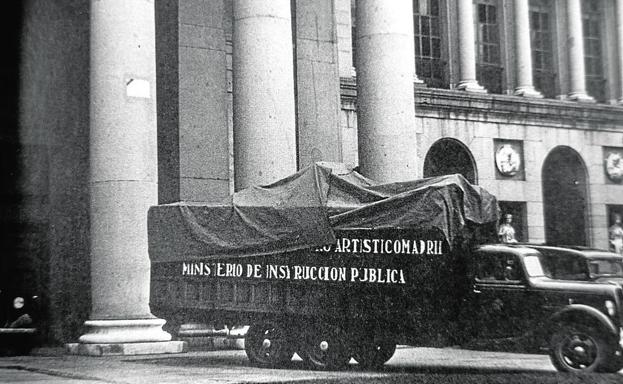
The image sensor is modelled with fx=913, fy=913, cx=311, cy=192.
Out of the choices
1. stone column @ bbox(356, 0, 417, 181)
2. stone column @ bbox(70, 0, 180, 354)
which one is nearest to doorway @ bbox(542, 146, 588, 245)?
stone column @ bbox(356, 0, 417, 181)

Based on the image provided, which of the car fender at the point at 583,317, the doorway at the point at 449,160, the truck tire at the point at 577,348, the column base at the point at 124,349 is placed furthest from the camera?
the doorway at the point at 449,160

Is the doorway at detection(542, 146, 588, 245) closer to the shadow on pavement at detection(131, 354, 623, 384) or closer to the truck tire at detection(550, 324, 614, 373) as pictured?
the shadow on pavement at detection(131, 354, 623, 384)

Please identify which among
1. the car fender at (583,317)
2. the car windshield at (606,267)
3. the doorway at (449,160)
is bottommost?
the car fender at (583,317)

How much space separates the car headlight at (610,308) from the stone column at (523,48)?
17.0m

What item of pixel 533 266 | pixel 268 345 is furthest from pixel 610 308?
pixel 268 345

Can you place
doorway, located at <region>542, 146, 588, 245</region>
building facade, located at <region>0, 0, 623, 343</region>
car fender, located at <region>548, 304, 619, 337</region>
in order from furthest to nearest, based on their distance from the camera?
doorway, located at <region>542, 146, 588, 245</region>, building facade, located at <region>0, 0, 623, 343</region>, car fender, located at <region>548, 304, 619, 337</region>

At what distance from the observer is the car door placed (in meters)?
13.8

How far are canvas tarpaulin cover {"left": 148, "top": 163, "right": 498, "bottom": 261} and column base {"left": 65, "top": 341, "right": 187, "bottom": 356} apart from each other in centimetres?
157

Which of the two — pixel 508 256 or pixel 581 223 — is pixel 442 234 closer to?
pixel 508 256

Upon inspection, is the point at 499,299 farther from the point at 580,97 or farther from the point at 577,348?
the point at 580,97

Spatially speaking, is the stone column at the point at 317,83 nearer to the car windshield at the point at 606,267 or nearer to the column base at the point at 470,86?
the column base at the point at 470,86

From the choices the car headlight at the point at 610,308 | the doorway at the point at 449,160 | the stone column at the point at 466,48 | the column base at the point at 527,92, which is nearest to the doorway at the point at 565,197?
the column base at the point at 527,92

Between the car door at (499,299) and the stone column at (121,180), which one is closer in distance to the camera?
the car door at (499,299)

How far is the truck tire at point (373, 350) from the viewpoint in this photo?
1425 cm
